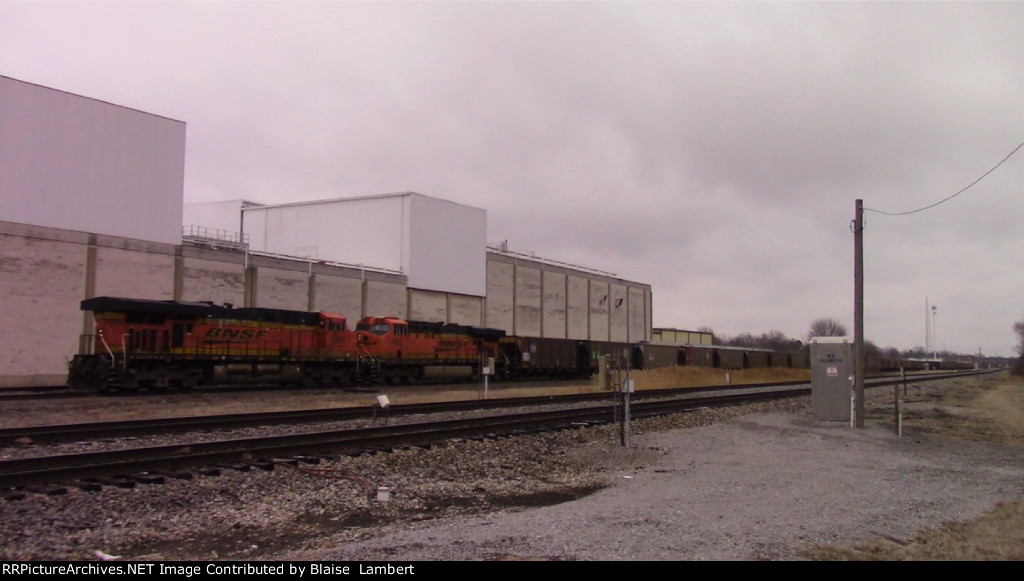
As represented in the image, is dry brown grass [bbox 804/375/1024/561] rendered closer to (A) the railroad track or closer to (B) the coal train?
(A) the railroad track

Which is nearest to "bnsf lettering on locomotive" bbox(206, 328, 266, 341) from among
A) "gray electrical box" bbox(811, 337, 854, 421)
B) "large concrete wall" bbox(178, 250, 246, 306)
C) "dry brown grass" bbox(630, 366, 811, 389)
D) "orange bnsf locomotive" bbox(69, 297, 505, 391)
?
"orange bnsf locomotive" bbox(69, 297, 505, 391)

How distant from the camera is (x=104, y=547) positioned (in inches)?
284

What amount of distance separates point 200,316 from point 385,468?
21580 mm

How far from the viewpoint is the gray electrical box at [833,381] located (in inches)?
854

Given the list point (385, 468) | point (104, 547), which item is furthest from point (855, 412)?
point (104, 547)

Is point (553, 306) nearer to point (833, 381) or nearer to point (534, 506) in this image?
point (833, 381)

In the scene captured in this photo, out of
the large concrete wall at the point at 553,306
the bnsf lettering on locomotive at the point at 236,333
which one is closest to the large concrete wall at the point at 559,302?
the large concrete wall at the point at 553,306

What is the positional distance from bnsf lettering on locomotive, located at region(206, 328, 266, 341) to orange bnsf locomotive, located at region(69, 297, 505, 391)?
0.04 meters

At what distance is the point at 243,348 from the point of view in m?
32.3

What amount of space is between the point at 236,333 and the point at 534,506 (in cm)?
2566

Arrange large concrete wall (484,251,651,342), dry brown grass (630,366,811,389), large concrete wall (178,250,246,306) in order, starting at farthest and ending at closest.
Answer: large concrete wall (484,251,651,342) < dry brown grass (630,366,811,389) < large concrete wall (178,250,246,306)

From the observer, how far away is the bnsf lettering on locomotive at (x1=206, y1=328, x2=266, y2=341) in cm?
3094

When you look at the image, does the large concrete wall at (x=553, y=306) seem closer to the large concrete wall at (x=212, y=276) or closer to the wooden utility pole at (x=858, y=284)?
the large concrete wall at (x=212, y=276)

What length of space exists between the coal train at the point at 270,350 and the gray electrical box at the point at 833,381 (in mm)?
6035
